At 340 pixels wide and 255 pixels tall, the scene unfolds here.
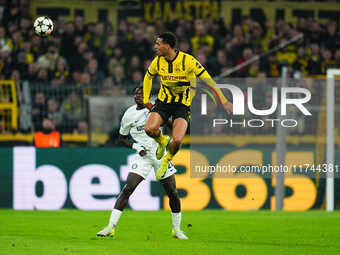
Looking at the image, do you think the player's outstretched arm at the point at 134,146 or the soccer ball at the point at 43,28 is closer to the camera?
the player's outstretched arm at the point at 134,146

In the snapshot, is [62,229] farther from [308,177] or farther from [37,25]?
[308,177]

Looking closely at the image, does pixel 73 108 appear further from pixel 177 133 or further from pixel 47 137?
pixel 177 133

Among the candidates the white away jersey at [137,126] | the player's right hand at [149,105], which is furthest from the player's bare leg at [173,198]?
the player's right hand at [149,105]

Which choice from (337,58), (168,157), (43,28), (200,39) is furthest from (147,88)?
(337,58)

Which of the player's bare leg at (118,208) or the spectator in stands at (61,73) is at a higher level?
the spectator in stands at (61,73)

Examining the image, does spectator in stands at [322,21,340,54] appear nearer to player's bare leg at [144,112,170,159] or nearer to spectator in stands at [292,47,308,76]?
spectator in stands at [292,47,308,76]

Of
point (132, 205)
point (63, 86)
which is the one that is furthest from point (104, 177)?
point (63, 86)

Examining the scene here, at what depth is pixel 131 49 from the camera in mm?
18391

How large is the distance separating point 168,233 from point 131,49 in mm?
8166

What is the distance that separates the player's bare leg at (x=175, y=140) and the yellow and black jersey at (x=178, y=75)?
31cm

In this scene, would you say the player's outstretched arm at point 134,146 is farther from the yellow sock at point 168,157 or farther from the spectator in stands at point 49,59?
the spectator in stands at point 49,59

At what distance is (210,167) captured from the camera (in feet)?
52.2

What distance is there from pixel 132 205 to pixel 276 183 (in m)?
2.94

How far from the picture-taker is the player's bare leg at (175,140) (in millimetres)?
9766
